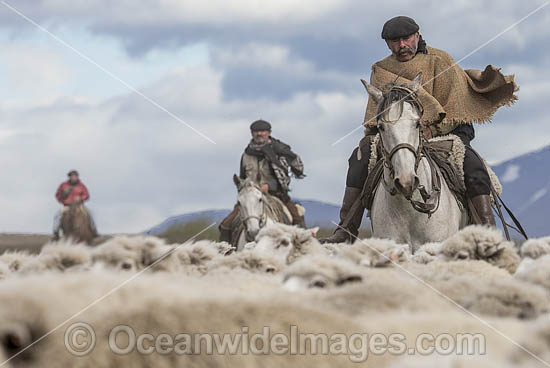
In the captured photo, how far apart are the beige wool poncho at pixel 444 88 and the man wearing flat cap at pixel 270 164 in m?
5.83

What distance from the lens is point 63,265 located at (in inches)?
133

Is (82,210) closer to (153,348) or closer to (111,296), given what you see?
(111,296)

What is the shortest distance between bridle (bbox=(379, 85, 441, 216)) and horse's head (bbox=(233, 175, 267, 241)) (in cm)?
477

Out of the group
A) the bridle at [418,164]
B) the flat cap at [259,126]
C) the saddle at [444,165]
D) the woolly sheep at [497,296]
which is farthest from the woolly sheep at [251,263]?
the flat cap at [259,126]

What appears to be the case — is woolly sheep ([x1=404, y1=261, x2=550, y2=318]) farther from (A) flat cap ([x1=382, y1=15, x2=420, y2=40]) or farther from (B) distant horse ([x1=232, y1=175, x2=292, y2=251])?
(B) distant horse ([x1=232, y1=175, x2=292, y2=251])

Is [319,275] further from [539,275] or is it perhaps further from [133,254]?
[539,275]

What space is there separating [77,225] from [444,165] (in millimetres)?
5744

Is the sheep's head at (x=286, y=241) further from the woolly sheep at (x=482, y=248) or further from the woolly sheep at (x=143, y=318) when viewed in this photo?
the woolly sheep at (x=143, y=318)

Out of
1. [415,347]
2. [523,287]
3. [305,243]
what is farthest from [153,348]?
[305,243]

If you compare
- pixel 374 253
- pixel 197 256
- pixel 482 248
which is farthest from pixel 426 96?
A: pixel 197 256

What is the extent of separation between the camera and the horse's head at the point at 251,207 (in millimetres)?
12459

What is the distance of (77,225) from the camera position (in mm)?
3107

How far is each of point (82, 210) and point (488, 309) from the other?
5.09ft

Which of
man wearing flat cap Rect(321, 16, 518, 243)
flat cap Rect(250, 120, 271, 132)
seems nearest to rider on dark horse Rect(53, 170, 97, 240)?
man wearing flat cap Rect(321, 16, 518, 243)
